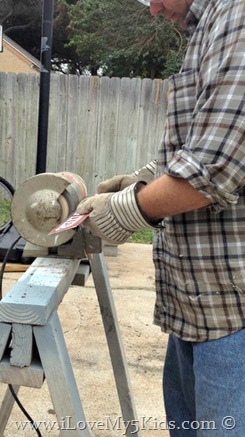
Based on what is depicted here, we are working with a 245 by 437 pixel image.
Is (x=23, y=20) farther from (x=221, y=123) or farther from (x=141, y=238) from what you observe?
(x=221, y=123)

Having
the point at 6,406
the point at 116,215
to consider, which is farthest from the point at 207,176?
the point at 6,406

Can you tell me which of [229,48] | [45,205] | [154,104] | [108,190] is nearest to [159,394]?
[108,190]

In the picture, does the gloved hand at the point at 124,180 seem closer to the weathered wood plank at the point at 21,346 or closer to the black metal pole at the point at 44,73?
the weathered wood plank at the point at 21,346

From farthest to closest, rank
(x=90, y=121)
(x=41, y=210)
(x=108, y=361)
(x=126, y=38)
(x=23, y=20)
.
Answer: (x=23, y=20), (x=126, y=38), (x=90, y=121), (x=108, y=361), (x=41, y=210)

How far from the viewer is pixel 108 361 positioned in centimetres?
310

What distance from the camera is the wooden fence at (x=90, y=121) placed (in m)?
6.17

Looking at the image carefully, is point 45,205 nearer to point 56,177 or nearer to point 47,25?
point 56,177

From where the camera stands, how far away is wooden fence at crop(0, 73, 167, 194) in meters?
6.17

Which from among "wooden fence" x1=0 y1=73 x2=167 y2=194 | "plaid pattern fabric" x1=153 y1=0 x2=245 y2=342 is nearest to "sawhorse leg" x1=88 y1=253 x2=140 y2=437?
"plaid pattern fabric" x1=153 y1=0 x2=245 y2=342

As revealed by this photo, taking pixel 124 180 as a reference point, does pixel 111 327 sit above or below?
below

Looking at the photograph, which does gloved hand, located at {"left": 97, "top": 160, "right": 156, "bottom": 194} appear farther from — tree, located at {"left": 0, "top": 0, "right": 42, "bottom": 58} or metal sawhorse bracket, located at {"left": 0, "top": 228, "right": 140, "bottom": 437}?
tree, located at {"left": 0, "top": 0, "right": 42, "bottom": 58}

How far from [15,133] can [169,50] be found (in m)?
8.58

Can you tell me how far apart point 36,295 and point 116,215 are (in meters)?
0.30

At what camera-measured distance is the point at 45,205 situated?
5.08 ft
